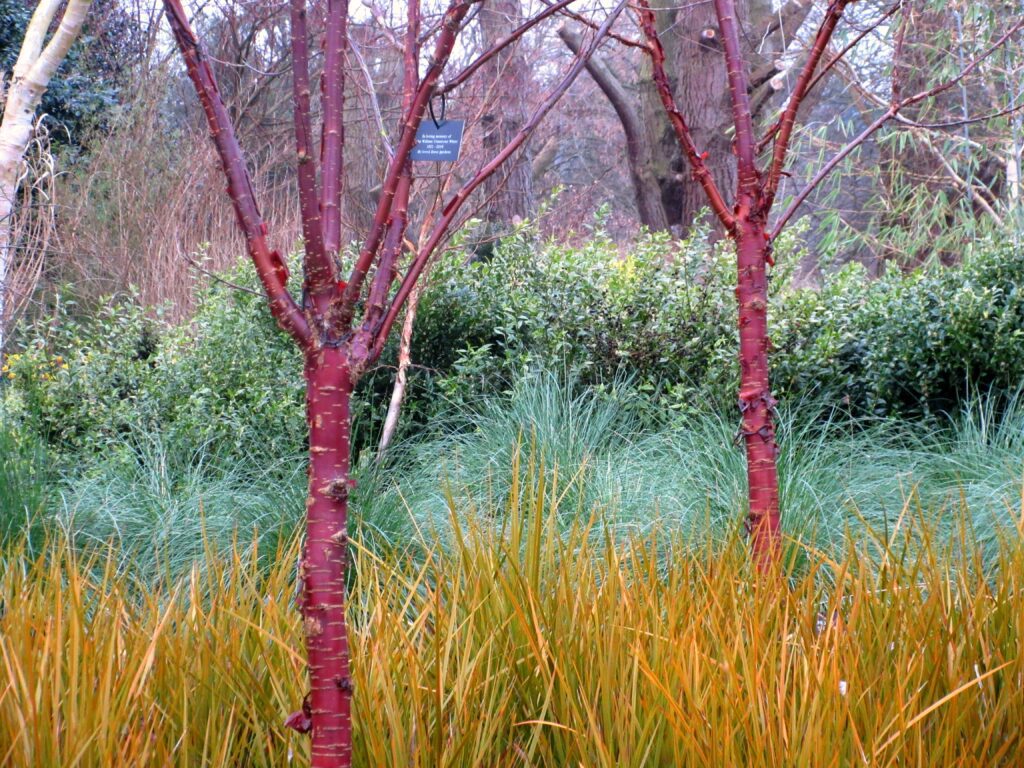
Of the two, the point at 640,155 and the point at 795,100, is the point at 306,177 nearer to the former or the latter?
the point at 795,100

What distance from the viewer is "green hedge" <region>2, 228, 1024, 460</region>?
18.0 ft

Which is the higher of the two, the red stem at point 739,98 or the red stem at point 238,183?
the red stem at point 739,98

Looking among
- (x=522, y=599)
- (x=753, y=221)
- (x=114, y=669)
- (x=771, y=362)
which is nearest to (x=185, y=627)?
(x=114, y=669)

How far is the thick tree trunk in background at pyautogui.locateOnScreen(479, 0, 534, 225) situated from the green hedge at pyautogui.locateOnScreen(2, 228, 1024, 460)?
0.82 m

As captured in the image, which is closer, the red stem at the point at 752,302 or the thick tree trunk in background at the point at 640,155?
the red stem at the point at 752,302

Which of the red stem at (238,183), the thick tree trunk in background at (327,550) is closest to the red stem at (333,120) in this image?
the red stem at (238,183)

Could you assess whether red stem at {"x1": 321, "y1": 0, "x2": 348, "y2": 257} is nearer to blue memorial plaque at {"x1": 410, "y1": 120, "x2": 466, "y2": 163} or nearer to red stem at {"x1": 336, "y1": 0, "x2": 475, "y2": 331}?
red stem at {"x1": 336, "y1": 0, "x2": 475, "y2": 331}

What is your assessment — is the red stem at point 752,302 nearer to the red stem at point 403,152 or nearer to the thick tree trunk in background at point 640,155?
the red stem at point 403,152

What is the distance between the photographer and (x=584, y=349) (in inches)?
230

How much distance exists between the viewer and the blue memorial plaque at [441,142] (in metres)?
3.78

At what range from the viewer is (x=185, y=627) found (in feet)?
7.18

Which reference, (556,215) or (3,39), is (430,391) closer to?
(3,39)

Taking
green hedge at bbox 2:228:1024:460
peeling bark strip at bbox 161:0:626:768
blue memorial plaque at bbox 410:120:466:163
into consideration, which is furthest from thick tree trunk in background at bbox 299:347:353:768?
green hedge at bbox 2:228:1024:460

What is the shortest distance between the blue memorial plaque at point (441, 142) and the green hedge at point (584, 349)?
5.55ft
